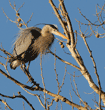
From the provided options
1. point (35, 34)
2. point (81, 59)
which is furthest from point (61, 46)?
point (35, 34)

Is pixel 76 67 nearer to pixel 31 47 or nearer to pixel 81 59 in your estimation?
pixel 81 59

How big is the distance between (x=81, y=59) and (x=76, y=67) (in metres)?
0.18

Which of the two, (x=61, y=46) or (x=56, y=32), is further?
(x=56, y=32)

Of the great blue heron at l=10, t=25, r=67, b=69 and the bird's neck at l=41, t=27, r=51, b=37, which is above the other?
the bird's neck at l=41, t=27, r=51, b=37

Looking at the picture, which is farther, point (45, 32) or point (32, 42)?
point (45, 32)

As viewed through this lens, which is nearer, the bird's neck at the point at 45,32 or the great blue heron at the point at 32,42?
the great blue heron at the point at 32,42

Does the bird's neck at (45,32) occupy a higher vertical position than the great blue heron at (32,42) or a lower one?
higher

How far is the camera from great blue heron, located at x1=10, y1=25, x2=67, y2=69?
17.9ft

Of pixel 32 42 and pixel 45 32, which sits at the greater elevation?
pixel 45 32

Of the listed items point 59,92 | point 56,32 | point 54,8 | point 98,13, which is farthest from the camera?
point 56,32

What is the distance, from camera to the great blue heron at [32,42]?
5445 millimetres

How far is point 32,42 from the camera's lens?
568cm

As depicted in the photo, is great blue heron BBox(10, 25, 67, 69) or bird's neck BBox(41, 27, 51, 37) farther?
bird's neck BBox(41, 27, 51, 37)

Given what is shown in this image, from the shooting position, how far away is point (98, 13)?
402cm
